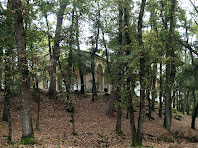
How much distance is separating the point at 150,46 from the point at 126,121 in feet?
33.4

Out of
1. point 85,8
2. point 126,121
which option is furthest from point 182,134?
point 85,8

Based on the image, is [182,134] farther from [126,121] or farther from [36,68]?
[36,68]

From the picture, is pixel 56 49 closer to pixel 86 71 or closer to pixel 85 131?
pixel 85 131

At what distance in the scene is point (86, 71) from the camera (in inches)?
878

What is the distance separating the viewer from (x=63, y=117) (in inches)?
648

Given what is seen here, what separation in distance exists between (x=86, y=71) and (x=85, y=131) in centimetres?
998

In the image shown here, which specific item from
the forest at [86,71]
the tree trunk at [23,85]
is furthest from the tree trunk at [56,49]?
the tree trunk at [23,85]

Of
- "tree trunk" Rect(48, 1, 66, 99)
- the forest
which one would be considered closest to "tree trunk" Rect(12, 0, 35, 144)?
the forest

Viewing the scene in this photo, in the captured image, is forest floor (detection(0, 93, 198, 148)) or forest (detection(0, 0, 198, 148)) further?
forest floor (detection(0, 93, 198, 148))

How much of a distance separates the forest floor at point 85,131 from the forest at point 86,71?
5 cm

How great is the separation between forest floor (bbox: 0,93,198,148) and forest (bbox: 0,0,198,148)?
0.17 feet

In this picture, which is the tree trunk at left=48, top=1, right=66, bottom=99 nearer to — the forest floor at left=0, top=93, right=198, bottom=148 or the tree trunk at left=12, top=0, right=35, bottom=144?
the forest floor at left=0, top=93, right=198, bottom=148

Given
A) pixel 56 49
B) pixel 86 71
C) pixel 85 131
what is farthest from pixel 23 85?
pixel 86 71

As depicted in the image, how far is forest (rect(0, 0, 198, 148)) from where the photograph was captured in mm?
8531
